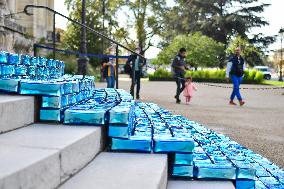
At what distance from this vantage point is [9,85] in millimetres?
3861

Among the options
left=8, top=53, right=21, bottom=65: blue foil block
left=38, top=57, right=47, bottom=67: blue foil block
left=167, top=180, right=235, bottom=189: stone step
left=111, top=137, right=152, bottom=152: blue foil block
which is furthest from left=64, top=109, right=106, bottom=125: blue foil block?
left=38, top=57, right=47, bottom=67: blue foil block

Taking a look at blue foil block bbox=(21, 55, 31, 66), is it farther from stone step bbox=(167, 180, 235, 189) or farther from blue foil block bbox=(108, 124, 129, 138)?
stone step bbox=(167, 180, 235, 189)

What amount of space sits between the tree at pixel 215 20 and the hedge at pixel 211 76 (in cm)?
2360

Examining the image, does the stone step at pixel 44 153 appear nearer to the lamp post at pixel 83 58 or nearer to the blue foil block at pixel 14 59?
the blue foil block at pixel 14 59

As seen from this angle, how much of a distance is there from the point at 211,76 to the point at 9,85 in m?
40.7

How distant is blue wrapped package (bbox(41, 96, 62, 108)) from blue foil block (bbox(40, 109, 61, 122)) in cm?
4

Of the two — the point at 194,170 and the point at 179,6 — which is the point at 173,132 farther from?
the point at 179,6

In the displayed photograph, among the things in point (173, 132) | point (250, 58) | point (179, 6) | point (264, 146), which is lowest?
point (264, 146)

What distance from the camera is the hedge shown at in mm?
42094

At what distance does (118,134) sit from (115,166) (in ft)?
1.59

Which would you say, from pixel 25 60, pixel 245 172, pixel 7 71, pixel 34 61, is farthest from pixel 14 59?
pixel 245 172

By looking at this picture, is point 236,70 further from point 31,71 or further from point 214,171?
point 214,171

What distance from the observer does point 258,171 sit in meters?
4.46

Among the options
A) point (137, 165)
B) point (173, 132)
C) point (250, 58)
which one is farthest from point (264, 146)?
point (250, 58)
